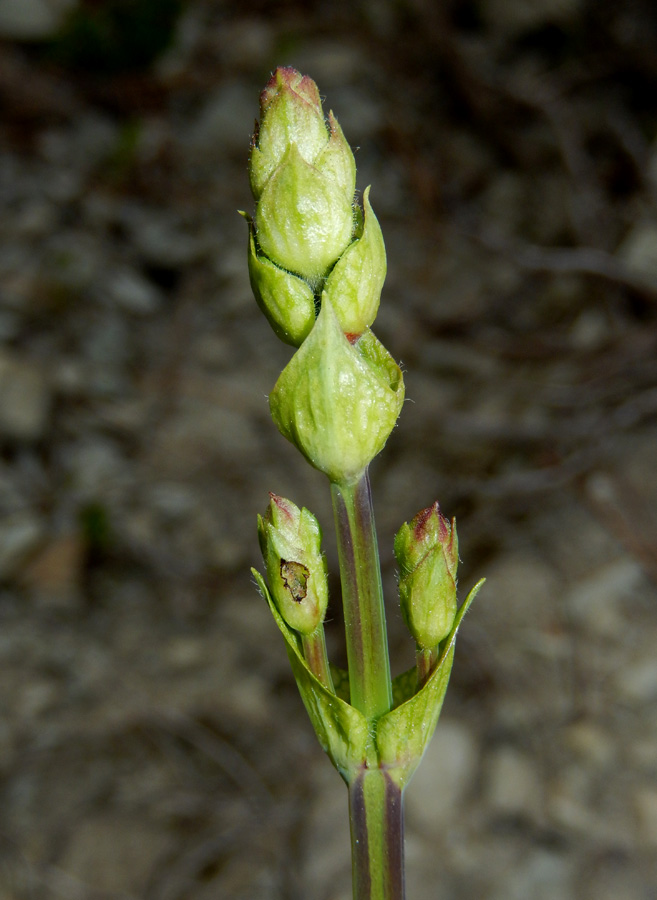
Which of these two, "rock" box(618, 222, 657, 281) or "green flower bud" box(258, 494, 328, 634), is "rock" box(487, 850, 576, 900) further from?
"rock" box(618, 222, 657, 281)

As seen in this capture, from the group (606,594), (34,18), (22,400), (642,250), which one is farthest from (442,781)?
(34,18)

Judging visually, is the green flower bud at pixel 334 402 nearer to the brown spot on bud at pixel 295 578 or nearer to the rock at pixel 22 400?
the brown spot on bud at pixel 295 578

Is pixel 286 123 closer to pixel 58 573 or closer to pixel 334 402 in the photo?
pixel 334 402

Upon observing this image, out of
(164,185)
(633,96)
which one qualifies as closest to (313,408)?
(633,96)

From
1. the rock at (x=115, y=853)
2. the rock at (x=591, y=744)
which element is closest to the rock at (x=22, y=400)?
the rock at (x=115, y=853)

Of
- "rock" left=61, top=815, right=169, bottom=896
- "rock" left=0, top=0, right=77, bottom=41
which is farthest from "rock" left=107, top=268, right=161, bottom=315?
"rock" left=61, top=815, right=169, bottom=896
